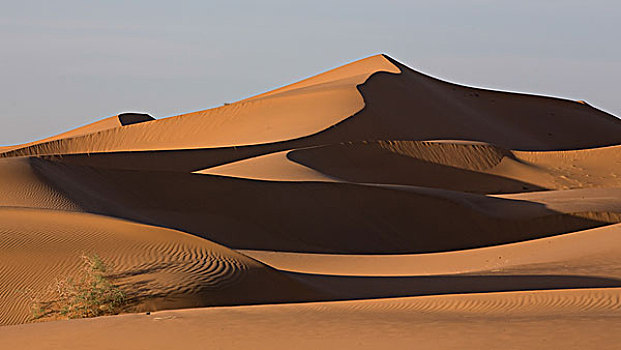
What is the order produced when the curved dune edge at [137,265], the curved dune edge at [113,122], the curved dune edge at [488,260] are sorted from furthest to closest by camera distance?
the curved dune edge at [113,122] < the curved dune edge at [488,260] < the curved dune edge at [137,265]

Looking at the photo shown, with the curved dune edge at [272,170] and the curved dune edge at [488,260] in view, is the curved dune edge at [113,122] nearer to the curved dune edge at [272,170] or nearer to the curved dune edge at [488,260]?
the curved dune edge at [272,170]

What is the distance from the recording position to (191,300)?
11508 mm

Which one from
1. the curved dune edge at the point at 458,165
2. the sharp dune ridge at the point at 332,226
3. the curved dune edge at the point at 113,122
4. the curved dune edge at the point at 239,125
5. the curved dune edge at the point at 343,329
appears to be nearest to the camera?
the curved dune edge at the point at 343,329

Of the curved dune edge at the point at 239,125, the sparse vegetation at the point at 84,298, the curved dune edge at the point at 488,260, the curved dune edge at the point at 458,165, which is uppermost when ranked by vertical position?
the curved dune edge at the point at 239,125

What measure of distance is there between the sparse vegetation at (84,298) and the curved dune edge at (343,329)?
226cm

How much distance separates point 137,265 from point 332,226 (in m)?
10.1

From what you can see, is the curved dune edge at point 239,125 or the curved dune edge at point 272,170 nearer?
the curved dune edge at point 272,170

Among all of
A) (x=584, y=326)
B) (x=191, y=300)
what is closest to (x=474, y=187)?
(x=191, y=300)

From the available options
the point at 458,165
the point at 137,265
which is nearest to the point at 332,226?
the point at 137,265

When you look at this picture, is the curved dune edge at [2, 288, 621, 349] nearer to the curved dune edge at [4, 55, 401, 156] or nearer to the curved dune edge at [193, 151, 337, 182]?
the curved dune edge at [193, 151, 337, 182]

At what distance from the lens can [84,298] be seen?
1107 centimetres

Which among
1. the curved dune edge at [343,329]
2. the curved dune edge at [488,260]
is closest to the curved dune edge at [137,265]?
the curved dune edge at [343,329]

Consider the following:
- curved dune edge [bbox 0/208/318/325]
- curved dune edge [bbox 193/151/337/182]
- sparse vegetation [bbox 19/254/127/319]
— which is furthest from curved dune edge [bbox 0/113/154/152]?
sparse vegetation [bbox 19/254/127/319]

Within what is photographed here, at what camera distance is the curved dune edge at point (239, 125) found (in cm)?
4219
